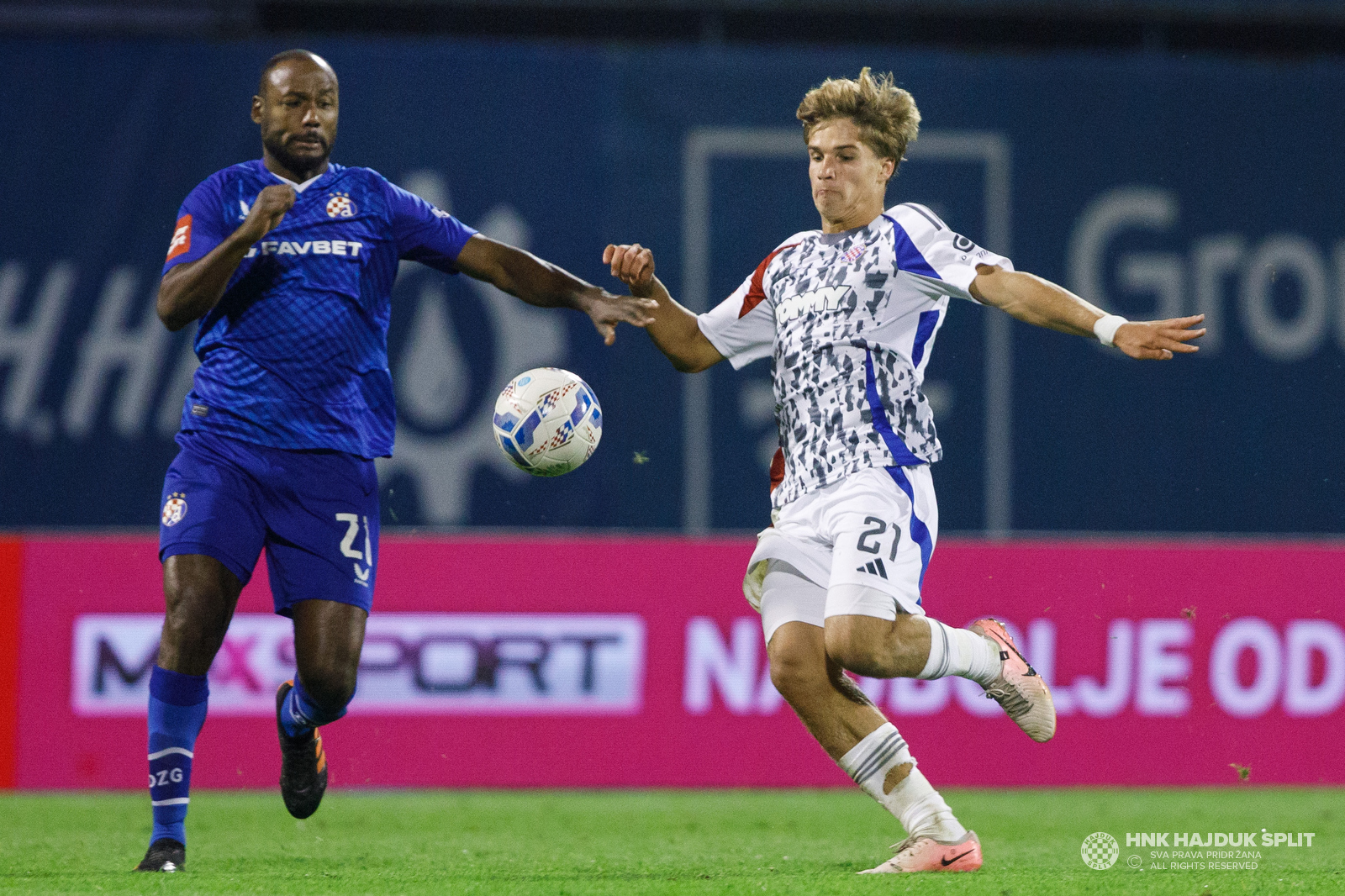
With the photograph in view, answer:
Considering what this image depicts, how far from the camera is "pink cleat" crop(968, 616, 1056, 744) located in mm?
4969

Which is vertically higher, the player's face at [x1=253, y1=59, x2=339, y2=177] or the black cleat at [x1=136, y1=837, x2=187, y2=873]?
the player's face at [x1=253, y1=59, x2=339, y2=177]

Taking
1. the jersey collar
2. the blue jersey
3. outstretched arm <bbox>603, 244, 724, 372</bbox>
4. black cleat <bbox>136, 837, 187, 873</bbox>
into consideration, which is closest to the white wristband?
outstretched arm <bbox>603, 244, 724, 372</bbox>

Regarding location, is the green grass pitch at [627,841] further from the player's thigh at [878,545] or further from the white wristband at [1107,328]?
the white wristband at [1107,328]

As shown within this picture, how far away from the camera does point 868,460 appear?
4746mm

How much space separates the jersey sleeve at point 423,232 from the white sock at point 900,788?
1.96 m

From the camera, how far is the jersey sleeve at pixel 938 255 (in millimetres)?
4730

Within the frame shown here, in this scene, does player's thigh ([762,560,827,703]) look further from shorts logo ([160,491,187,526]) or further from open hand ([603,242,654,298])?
shorts logo ([160,491,187,526])

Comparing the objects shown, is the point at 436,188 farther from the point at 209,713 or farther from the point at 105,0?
the point at 209,713

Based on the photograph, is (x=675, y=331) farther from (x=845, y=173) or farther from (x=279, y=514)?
(x=279, y=514)

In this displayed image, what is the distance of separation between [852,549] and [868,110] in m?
1.31

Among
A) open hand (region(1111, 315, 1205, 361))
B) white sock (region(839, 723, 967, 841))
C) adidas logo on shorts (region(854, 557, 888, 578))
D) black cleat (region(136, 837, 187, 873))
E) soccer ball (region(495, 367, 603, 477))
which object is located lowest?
black cleat (region(136, 837, 187, 873))

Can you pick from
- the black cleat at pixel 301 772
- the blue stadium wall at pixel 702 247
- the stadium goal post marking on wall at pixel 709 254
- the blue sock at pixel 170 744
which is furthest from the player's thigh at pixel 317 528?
the stadium goal post marking on wall at pixel 709 254

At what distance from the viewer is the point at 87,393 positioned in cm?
1124

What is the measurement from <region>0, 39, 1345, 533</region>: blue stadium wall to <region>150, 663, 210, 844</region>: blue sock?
6.27 meters
